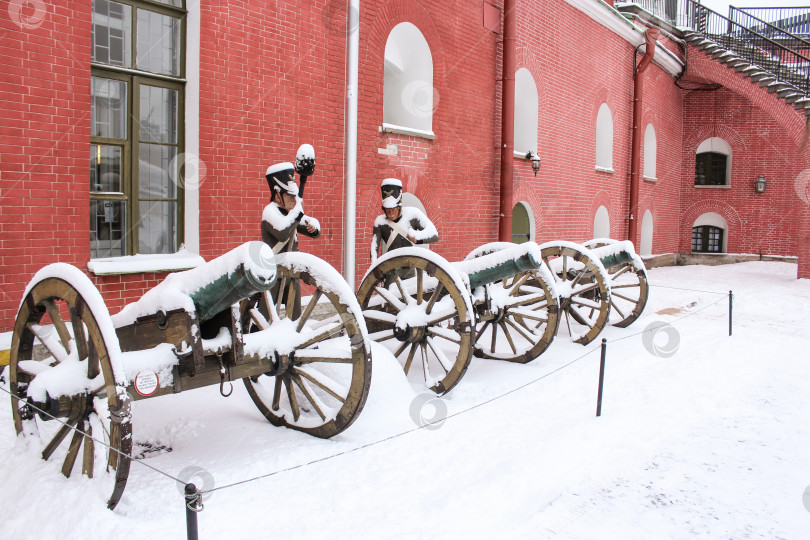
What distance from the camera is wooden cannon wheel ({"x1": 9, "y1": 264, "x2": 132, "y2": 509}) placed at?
2709 mm

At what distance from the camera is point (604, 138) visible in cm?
Answer: 1388

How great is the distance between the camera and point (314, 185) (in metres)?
7.07

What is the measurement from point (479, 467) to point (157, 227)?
4.04 m

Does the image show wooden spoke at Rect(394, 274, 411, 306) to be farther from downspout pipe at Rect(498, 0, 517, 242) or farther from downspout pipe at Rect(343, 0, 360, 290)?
downspout pipe at Rect(498, 0, 517, 242)

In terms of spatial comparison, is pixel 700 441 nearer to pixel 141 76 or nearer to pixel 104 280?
pixel 104 280

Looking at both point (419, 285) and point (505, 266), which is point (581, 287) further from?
point (419, 285)

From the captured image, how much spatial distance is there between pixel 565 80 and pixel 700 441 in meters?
8.91

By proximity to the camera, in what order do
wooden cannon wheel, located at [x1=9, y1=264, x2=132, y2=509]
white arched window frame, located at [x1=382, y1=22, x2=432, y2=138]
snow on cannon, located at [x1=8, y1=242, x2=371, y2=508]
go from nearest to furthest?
wooden cannon wheel, located at [x1=9, y1=264, x2=132, y2=509] < snow on cannon, located at [x1=8, y1=242, x2=371, y2=508] < white arched window frame, located at [x1=382, y1=22, x2=432, y2=138]

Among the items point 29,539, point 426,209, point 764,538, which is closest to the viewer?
point 29,539

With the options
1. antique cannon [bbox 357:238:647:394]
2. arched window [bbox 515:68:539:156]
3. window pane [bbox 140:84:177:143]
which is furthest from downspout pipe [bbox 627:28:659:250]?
window pane [bbox 140:84:177:143]

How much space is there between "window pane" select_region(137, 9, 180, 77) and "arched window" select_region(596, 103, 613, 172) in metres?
9.92

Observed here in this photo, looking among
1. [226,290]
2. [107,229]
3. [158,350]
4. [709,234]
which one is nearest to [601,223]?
[709,234]

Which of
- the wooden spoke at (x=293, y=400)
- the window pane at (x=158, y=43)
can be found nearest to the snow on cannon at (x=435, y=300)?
the wooden spoke at (x=293, y=400)

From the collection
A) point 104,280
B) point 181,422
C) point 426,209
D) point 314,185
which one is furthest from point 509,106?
point 181,422
